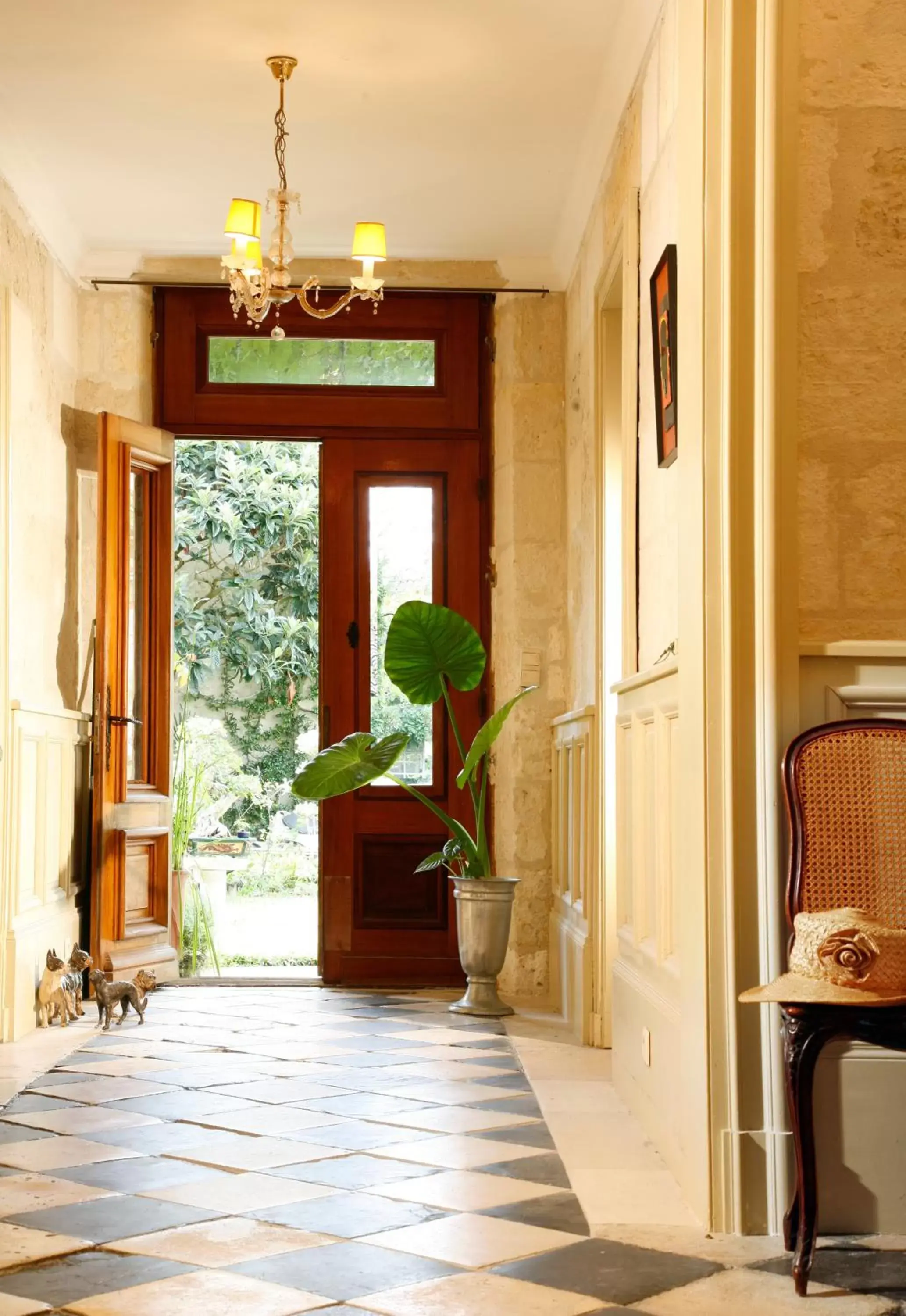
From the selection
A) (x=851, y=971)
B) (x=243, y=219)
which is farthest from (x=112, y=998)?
(x=851, y=971)

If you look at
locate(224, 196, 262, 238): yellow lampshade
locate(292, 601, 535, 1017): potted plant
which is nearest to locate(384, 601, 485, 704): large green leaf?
locate(292, 601, 535, 1017): potted plant

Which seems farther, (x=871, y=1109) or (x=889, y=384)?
(x=889, y=384)

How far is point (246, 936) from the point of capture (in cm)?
945

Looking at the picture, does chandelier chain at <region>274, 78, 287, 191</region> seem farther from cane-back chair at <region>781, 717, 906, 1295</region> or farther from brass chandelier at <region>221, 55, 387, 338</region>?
cane-back chair at <region>781, 717, 906, 1295</region>

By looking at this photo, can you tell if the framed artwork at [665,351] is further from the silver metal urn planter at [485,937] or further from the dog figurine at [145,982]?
the dog figurine at [145,982]

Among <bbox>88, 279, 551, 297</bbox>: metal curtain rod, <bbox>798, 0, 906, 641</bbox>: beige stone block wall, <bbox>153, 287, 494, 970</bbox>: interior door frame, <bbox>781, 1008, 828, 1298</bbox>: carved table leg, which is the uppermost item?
<bbox>88, 279, 551, 297</bbox>: metal curtain rod

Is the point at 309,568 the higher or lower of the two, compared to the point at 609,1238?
higher

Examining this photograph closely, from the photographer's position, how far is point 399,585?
6.70 meters

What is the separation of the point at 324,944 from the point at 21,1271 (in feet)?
13.5

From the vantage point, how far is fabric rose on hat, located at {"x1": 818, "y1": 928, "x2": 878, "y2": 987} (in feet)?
7.64

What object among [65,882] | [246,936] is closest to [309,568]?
[246,936]

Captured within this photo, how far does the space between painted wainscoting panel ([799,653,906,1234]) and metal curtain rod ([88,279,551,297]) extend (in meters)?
4.31

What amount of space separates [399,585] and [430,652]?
83cm

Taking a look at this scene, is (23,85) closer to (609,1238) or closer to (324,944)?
(324,944)
